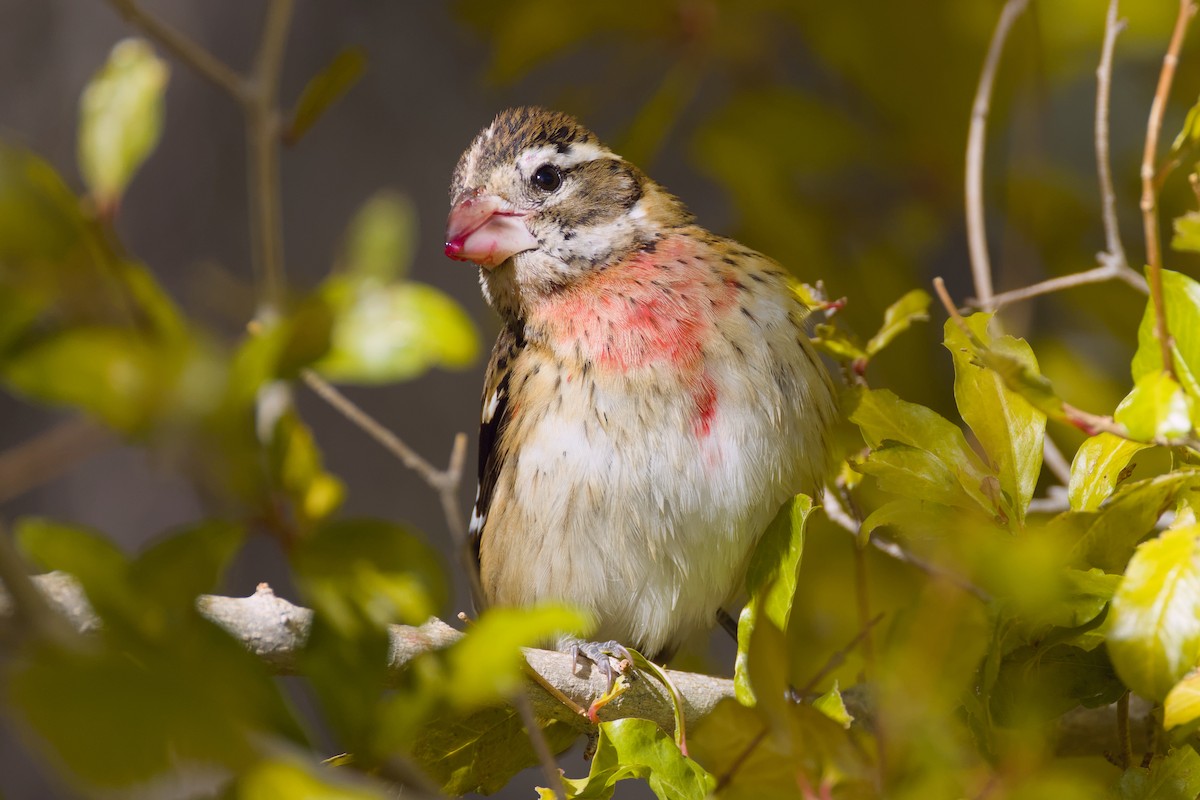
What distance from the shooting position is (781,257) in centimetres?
179

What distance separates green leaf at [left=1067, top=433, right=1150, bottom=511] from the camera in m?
0.93

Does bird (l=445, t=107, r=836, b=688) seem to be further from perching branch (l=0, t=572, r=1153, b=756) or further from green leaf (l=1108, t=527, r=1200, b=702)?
green leaf (l=1108, t=527, r=1200, b=702)

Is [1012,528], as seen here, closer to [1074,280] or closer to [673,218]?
[1074,280]

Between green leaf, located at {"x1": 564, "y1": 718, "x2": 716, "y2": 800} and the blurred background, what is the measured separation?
0.32 meters

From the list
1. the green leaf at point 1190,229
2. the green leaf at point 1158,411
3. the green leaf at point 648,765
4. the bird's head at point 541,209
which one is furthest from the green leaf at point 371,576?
the bird's head at point 541,209

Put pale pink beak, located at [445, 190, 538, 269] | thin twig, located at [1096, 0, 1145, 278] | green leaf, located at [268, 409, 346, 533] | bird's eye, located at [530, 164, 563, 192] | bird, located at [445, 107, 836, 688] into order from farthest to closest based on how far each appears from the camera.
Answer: bird's eye, located at [530, 164, 563, 192], pale pink beak, located at [445, 190, 538, 269], bird, located at [445, 107, 836, 688], thin twig, located at [1096, 0, 1145, 278], green leaf, located at [268, 409, 346, 533]

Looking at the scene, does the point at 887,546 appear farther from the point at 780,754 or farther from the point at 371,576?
the point at 371,576

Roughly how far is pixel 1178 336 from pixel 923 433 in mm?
205

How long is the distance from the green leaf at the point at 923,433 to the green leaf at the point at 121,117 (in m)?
0.59

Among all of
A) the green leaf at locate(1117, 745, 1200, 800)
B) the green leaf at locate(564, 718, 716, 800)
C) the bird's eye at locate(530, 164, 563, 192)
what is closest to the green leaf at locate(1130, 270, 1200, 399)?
the green leaf at locate(1117, 745, 1200, 800)

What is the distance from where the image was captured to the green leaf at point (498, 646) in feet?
1.87

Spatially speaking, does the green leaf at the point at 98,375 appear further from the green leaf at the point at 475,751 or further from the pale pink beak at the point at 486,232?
the pale pink beak at the point at 486,232

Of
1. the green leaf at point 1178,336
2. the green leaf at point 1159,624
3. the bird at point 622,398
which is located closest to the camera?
the green leaf at point 1159,624

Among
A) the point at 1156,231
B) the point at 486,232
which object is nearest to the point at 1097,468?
the point at 1156,231
